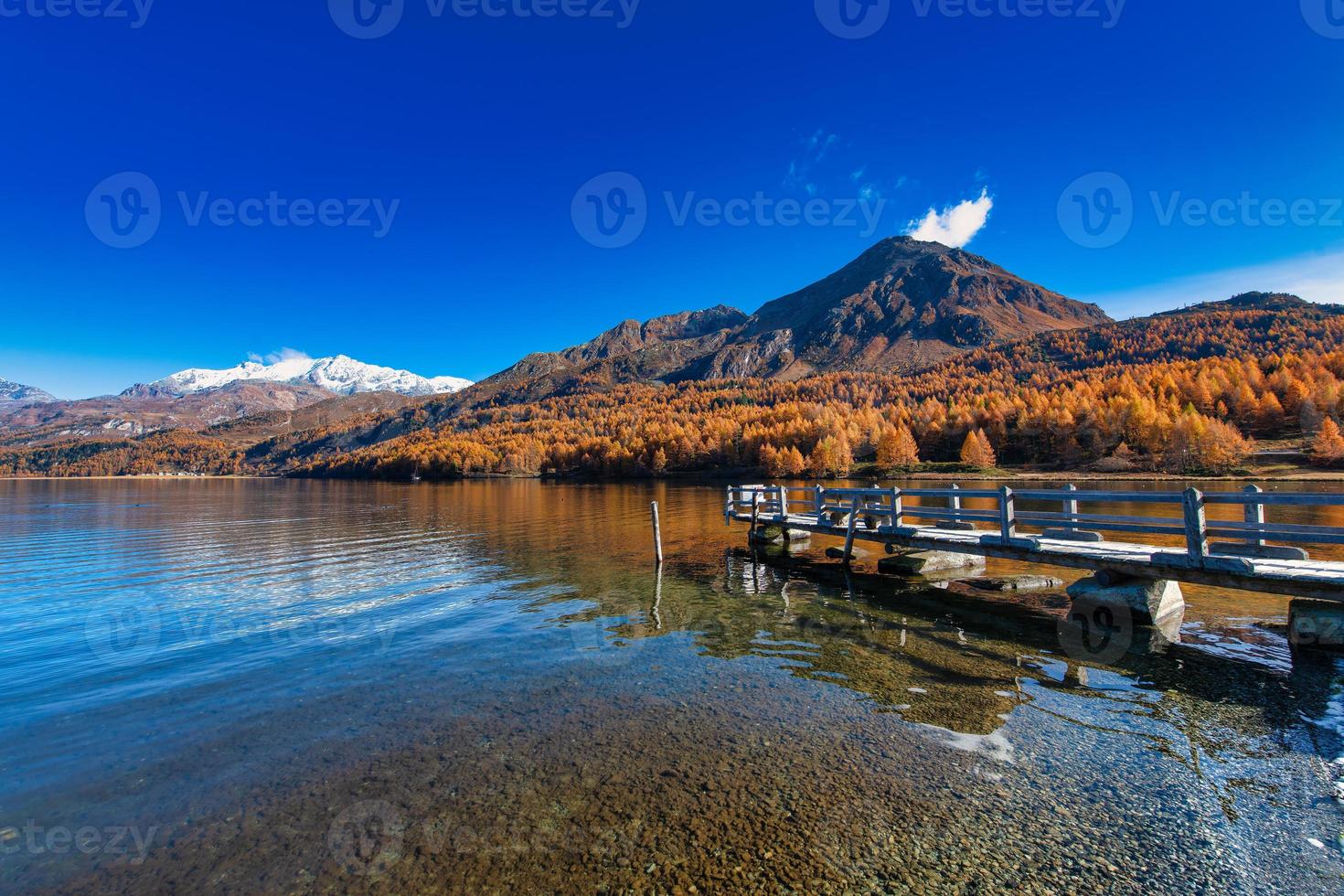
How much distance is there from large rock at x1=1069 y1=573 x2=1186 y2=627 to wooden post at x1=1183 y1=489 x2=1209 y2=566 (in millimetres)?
2133

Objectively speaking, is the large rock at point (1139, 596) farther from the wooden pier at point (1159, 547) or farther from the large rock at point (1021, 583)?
the large rock at point (1021, 583)

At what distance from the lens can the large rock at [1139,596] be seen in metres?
15.6

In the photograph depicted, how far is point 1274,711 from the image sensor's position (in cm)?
1036

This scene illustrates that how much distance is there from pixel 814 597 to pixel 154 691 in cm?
1890

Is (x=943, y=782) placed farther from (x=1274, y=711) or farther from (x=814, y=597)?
(x=814, y=597)

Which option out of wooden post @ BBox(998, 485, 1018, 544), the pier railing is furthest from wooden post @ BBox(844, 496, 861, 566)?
wooden post @ BBox(998, 485, 1018, 544)

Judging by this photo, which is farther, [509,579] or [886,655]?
[509,579]

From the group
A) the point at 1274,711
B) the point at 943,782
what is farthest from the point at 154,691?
the point at 1274,711

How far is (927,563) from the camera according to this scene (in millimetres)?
23750

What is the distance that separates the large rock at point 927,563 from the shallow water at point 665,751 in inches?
110

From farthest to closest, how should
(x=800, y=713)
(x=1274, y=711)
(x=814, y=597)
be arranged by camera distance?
(x=814, y=597), (x=800, y=713), (x=1274, y=711)

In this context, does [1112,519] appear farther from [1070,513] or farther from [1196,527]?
[1196,527]

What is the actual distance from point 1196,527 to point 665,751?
13.5 metres

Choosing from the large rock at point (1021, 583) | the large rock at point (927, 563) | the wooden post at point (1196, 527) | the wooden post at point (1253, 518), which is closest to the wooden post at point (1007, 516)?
the large rock at point (1021, 583)
